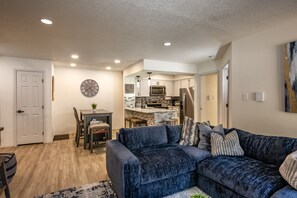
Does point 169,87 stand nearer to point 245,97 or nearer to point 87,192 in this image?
point 245,97

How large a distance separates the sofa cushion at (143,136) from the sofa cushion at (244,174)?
87cm

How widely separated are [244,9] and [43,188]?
12.0ft

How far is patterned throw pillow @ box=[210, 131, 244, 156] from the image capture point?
7.88ft

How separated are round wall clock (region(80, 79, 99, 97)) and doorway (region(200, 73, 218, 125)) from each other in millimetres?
3923

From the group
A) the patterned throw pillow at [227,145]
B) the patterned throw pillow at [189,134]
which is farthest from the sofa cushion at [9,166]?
the patterned throw pillow at [227,145]

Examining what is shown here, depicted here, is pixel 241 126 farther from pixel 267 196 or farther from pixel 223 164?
pixel 267 196

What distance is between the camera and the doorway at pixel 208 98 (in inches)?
227

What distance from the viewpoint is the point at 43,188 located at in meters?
2.47

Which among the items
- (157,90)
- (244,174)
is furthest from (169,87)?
(244,174)

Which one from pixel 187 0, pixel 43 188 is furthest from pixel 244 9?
pixel 43 188

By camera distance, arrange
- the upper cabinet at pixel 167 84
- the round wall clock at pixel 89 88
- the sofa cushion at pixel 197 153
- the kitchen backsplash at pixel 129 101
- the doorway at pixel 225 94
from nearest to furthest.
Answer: the sofa cushion at pixel 197 153
the doorway at pixel 225 94
the round wall clock at pixel 89 88
the kitchen backsplash at pixel 129 101
the upper cabinet at pixel 167 84

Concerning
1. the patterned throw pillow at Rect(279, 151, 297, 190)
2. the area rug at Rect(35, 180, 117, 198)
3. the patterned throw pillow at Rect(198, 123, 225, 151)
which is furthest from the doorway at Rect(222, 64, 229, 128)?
the area rug at Rect(35, 180, 117, 198)

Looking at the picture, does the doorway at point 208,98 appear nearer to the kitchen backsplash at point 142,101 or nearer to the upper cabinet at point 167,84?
the upper cabinet at point 167,84

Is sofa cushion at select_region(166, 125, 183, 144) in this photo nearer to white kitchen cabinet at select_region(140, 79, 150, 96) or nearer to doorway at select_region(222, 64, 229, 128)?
doorway at select_region(222, 64, 229, 128)
